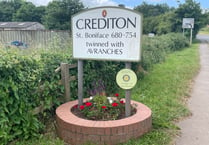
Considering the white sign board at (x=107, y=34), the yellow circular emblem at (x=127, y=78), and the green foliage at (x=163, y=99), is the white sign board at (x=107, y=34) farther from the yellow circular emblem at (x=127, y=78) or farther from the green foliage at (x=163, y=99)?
the green foliage at (x=163, y=99)

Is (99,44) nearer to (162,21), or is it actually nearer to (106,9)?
(106,9)

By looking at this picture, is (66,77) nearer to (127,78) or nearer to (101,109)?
(101,109)

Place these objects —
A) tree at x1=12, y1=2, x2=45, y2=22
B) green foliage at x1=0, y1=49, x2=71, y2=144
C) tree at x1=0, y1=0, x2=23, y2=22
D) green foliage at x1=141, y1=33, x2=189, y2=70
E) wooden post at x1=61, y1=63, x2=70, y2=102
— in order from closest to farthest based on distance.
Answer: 1. green foliage at x1=0, y1=49, x2=71, y2=144
2. wooden post at x1=61, y1=63, x2=70, y2=102
3. green foliage at x1=141, y1=33, x2=189, y2=70
4. tree at x1=12, y1=2, x2=45, y2=22
5. tree at x1=0, y1=0, x2=23, y2=22

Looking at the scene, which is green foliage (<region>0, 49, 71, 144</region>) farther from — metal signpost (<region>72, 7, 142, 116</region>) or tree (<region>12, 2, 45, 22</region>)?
tree (<region>12, 2, 45, 22</region>)

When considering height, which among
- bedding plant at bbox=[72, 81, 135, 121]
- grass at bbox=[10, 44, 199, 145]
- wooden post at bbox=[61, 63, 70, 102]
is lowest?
grass at bbox=[10, 44, 199, 145]

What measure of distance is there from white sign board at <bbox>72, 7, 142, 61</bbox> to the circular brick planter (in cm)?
94

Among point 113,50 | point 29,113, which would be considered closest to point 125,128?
point 113,50

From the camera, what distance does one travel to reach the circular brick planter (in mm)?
3176

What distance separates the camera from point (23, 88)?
331 centimetres

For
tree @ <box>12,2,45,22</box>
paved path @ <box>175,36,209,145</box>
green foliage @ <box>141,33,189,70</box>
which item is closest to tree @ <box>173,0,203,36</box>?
green foliage @ <box>141,33,189,70</box>

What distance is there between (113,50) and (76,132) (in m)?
1.32

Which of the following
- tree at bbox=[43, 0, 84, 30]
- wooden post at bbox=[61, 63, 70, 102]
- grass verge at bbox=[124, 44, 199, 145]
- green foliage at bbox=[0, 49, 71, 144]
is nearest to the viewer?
green foliage at bbox=[0, 49, 71, 144]

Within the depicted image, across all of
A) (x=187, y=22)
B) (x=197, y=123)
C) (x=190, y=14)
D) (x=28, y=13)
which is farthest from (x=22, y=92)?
(x=28, y=13)

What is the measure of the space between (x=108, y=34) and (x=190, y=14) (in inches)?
1214
